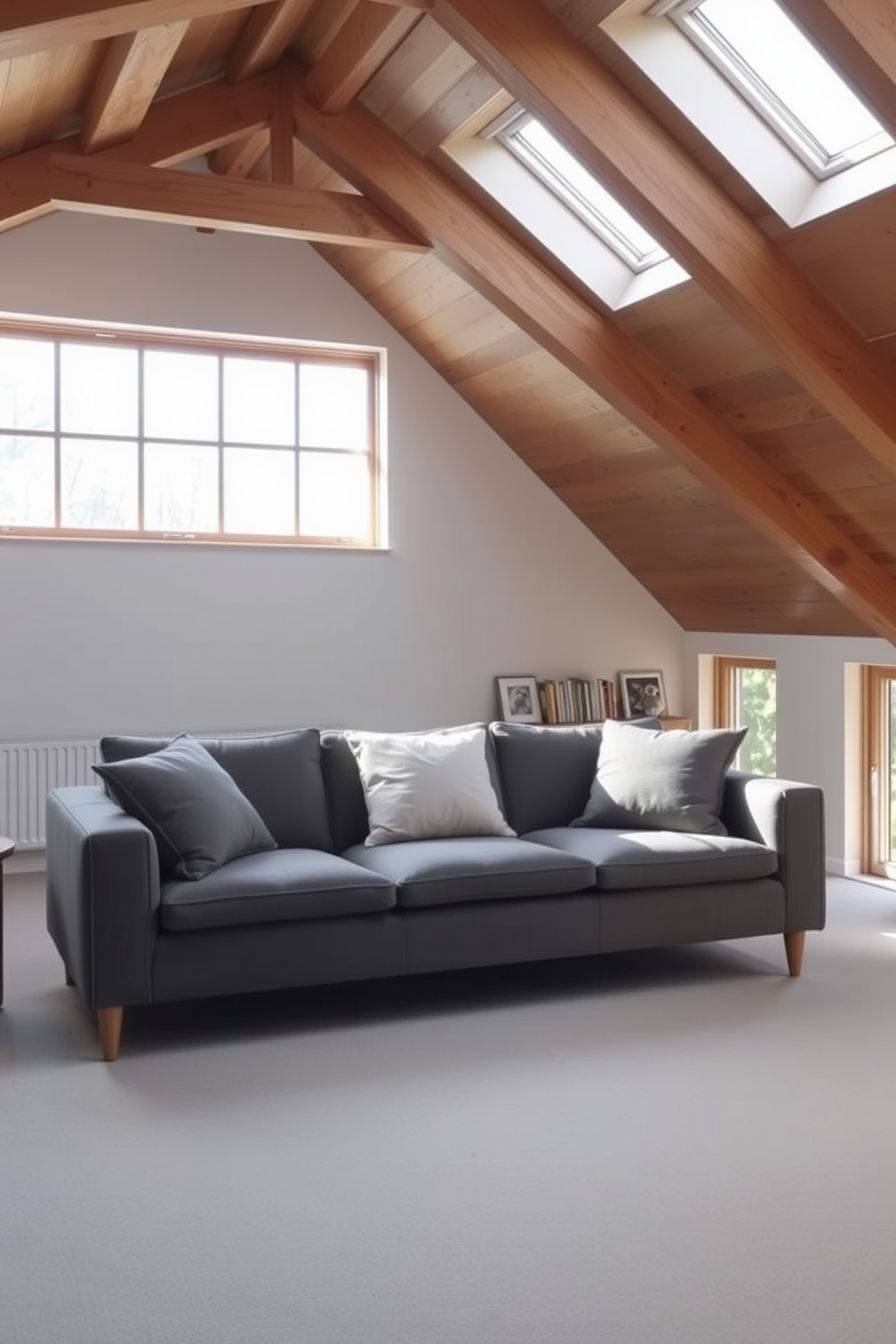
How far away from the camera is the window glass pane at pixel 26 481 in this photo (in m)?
6.00

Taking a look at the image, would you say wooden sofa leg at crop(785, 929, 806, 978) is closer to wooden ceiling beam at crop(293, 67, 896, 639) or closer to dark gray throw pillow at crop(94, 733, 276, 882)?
wooden ceiling beam at crop(293, 67, 896, 639)

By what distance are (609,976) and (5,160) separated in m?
3.62

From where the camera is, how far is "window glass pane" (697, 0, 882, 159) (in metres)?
3.88

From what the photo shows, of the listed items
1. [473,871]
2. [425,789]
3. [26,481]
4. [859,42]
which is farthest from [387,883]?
[26,481]

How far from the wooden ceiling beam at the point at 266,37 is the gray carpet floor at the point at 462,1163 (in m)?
3.32

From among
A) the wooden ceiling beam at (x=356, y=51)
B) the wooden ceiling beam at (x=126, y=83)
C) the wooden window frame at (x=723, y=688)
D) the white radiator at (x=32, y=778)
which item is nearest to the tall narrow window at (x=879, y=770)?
the wooden window frame at (x=723, y=688)

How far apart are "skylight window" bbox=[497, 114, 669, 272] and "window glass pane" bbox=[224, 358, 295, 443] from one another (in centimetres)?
192

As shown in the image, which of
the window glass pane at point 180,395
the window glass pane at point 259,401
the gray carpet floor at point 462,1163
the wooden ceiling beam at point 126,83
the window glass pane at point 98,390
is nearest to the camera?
the gray carpet floor at point 462,1163

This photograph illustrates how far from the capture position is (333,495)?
21.8 feet

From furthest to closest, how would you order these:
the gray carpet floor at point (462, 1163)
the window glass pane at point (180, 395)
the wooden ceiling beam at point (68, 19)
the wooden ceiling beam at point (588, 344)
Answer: the window glass pane at point (180, 395) < the wooden ceiling beam at point (588, 344) < the wooden ceiling beam at point (68, 19) < the gray carpet floor at point (462, 1163)

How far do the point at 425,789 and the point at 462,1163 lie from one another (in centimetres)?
166

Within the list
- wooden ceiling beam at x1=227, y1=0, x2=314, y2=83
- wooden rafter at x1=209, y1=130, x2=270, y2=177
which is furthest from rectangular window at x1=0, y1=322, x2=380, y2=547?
wooden ceiling beam at x1=227, y1=0, x2=314, y2=83

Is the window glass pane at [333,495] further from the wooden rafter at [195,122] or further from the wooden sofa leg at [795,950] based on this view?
the wooden sofa leg at [795,950]

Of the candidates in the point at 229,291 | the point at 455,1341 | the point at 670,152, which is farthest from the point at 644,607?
the point at 455,1341
